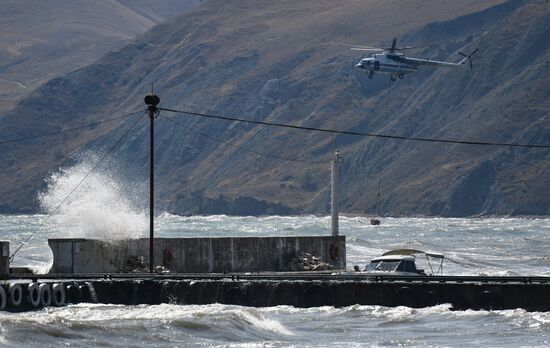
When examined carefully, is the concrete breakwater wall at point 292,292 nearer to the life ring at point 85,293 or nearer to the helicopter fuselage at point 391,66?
the life ring at point 85,293

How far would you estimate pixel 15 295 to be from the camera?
37156mm

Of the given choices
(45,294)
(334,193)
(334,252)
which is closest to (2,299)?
(45,294)

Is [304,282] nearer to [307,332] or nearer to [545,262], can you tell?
[307,332]

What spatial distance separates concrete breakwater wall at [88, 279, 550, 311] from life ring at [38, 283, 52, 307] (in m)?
2.11

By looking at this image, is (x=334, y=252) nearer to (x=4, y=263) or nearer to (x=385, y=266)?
(x=385, y=266)

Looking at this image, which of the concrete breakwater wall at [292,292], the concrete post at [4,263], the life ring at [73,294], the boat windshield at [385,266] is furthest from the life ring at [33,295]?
the boat windshield at [385,266]

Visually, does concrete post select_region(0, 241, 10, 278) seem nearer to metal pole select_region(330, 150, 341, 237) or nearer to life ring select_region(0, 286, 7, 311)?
life ring select_region(0, 286, 7, 311)

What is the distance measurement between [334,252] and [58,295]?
13987 millimetres

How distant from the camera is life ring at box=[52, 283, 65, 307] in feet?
126

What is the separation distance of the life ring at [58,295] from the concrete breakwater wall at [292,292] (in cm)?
167

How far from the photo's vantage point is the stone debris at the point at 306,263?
48594 mm

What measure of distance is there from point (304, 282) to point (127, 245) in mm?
9346

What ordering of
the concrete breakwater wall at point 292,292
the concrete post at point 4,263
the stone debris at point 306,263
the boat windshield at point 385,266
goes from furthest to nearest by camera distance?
the stone debris at point 306,263, the boat windshield at point 385,266, the concrete post at point 4,263, the concrete breakwater wall at point 292,292

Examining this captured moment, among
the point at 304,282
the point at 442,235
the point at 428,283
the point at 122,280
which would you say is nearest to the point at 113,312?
the point at 122,280
